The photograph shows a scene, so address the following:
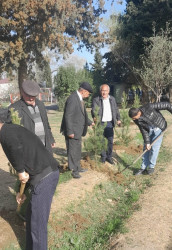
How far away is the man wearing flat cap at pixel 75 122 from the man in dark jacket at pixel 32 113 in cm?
86

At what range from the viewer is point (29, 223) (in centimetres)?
256

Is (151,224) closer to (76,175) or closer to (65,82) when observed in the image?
(76,175)

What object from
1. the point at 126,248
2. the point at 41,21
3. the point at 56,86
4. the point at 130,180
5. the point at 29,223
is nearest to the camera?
the point at 29,223

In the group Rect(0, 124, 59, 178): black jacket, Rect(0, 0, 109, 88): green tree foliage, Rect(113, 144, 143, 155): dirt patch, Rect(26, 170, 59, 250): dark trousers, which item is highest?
Rect(0, 0, 109, 88): green tree foliage

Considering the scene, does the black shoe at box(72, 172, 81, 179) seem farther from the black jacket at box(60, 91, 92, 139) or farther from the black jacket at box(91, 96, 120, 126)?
the black jacket at box(91, 96, 120, 126)

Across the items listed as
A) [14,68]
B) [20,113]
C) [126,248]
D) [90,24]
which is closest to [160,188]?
[126,248]

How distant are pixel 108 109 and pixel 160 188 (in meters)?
2.11

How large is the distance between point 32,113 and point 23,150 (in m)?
1.44

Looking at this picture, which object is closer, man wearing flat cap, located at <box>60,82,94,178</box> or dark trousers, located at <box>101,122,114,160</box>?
man wearing flat cap, located at <box>60,82,94,178</box>

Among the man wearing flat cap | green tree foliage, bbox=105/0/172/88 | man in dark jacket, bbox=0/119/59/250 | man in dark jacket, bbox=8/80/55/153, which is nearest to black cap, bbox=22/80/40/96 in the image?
man in dark jacket, bbox=8/80/55/153

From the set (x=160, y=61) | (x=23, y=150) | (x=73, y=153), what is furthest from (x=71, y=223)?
(x=160, y=61)

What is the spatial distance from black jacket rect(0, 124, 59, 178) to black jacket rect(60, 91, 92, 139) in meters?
2.28

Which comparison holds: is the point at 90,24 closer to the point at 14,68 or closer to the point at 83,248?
the point at 14,68

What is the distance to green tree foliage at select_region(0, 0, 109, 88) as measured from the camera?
16703mm
